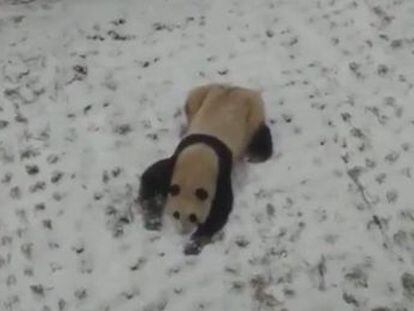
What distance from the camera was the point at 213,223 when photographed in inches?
212

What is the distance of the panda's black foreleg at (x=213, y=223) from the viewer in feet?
17.4

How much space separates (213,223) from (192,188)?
10.2 inches

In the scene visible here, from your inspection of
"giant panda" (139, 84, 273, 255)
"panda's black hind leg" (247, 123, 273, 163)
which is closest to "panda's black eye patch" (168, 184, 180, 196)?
"giant panda" (139, 84, 273, 255)

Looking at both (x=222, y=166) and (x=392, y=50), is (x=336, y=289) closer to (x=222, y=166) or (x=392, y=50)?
(x=222, y=166)

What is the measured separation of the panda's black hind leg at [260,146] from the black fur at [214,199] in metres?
0.29

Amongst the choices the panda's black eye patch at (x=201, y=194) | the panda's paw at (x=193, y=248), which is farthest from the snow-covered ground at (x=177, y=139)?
the panda's black eye patch at (x=201, y=194)

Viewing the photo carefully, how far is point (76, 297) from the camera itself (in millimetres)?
5113

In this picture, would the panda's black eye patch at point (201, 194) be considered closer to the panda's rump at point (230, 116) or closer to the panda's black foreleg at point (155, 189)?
the panda's black foreleg at point (155, 189)

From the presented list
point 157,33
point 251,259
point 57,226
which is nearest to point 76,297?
point 57,226

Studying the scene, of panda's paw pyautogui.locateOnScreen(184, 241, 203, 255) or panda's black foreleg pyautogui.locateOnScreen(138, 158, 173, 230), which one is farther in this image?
panda's black foreleg pyautogui.locateOnScreen(138, 158, 173, 230)

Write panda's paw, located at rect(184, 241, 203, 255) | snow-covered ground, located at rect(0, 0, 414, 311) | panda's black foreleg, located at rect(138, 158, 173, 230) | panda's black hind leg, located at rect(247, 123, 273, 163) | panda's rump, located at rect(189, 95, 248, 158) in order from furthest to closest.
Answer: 1. panda's black hind leg, located at rect(247, 123, 273, 163)
2. panda's rump, located at rect(189, 95, 248, 158)
3. panda's black foreleg, located at rect(138, 158, 173, 230)
4. panda's paw, located at rect(184, 241, 203, 255)
5. snow-covered ground, located at rect(0, 0, 414, 311)

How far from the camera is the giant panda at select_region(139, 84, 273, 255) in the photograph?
5332 millimetres

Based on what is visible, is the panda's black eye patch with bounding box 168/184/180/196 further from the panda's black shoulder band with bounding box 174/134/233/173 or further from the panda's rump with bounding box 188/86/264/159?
the panda's rump with bounding box 188/86/264/159

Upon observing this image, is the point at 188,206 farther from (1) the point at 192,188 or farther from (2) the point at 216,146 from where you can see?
(2) the point at 216,146
